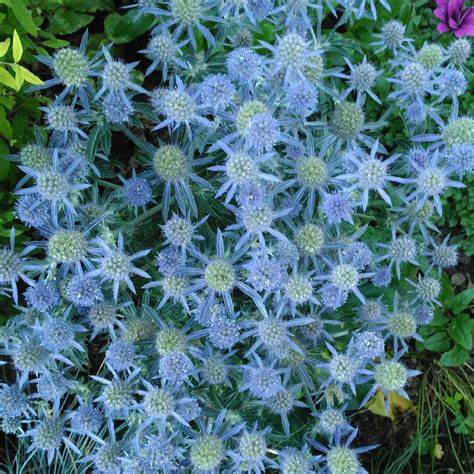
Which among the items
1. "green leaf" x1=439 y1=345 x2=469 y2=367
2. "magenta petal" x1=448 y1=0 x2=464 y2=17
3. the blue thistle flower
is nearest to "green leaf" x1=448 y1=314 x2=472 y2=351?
"green leaf" x1=439 y1=345 x2=469 y2=367

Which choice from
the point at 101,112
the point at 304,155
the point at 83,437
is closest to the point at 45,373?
the point at 83,437

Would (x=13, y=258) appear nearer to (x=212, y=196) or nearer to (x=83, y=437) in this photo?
(x=212, y=196)

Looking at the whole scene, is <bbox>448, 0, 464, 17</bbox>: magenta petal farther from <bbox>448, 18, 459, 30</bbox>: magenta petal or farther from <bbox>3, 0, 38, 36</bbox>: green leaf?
<bbox>3, 0, 38, 36</bbox>: green leaf

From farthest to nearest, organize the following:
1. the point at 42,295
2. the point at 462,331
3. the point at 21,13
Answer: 1. the point at 462,331
2. the point at 42,295
3. the point at 21,13

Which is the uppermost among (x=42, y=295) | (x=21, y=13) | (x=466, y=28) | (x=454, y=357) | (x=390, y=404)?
(x=21, y=13)

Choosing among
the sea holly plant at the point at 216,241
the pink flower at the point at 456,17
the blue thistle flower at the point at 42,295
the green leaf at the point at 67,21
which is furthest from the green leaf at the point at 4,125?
the pink flower at the point at 456,17

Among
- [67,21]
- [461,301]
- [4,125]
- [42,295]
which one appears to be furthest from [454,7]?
[42,295]

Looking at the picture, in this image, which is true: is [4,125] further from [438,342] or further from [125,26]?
[438,342]
